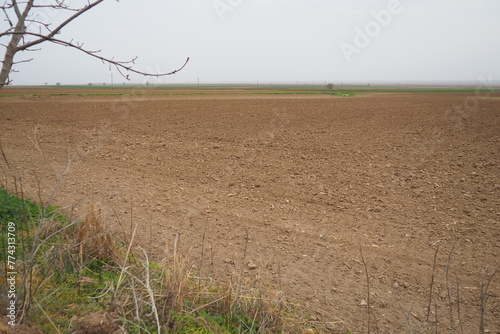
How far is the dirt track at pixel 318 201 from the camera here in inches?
156

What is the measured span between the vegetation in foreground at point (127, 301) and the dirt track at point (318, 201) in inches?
14.2

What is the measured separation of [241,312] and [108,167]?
243 inches

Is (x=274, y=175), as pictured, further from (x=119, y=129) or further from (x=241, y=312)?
(x=119, y=129)

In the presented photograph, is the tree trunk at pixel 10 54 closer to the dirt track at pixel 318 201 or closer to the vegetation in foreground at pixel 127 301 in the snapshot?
the dirt track at pixel 318 201

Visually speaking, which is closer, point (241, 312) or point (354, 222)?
point (241, 312)

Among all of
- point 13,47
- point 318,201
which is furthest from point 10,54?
point 318,201

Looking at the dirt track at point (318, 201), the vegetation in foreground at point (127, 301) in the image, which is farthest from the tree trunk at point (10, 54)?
the vegetation in foreground at point (127, 301)

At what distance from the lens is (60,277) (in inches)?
122

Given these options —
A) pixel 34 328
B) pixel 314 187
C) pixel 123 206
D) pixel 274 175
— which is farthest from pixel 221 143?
pixel 34 328

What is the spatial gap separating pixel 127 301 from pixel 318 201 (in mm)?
4370

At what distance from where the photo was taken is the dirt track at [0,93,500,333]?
3957mm

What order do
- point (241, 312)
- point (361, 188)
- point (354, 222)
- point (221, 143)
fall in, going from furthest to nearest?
point (221, 143)
point (361, 188)
point (354, 222)
point (241, 312)

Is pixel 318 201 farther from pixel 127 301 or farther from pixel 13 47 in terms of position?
pixel 13 47

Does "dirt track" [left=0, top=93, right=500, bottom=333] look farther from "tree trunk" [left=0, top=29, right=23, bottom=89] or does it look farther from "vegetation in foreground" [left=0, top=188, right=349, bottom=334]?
"tree trunk" [left=0, top=29, right=23, bottom=89]
